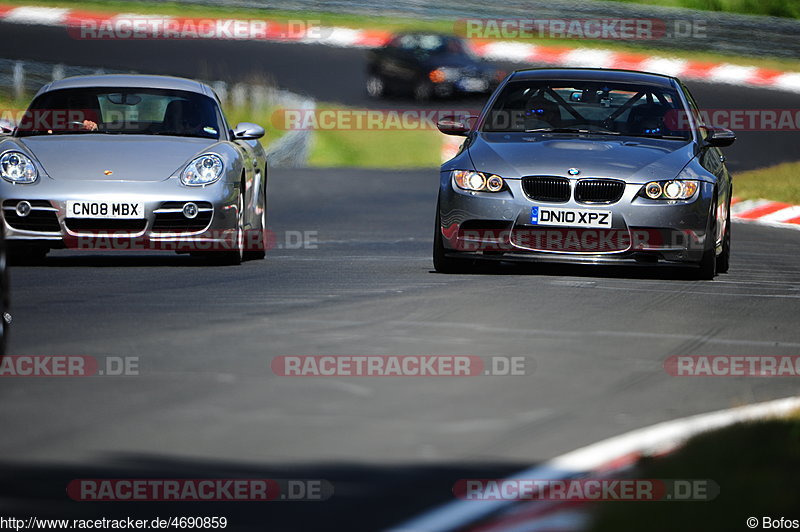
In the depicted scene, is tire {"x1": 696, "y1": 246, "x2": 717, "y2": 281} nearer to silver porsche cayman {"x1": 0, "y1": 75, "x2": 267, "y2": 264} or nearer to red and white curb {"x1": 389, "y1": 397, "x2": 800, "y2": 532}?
silver porsche cayman {"x1": 0, "y1": 75, "x2": 267, "y2": 264}

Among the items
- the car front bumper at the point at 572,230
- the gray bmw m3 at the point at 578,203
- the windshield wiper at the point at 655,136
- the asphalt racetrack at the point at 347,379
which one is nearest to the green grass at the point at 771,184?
the asphalt racetrack at the point at 347,379

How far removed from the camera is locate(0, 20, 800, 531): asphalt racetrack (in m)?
5.60

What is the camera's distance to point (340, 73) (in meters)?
35.9

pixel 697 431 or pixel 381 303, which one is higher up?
pixel 697 431

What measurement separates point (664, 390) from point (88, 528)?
10.5ft

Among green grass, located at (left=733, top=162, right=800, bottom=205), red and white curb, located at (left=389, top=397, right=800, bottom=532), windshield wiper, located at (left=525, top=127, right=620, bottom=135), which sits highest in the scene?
red and white curb, located at (left=389, top=397, right=800, bottom=532)

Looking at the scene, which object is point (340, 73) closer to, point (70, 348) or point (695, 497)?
point (70, 348)

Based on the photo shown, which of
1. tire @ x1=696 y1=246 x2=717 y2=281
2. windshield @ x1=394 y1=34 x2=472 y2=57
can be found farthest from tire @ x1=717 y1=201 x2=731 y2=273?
windshield @ x1=394 y1=34 x2=472 y2=57

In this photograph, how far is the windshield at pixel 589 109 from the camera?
12773 mm

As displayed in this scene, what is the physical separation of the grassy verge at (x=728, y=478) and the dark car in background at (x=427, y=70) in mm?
27680

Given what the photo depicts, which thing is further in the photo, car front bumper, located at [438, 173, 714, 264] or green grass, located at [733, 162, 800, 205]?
green grass, located at [733, 162, 800, 205]

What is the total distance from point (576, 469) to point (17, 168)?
748 cm

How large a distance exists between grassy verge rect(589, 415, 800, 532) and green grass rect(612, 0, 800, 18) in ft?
123

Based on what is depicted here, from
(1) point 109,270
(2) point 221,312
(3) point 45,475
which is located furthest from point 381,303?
(3) point 45,475
